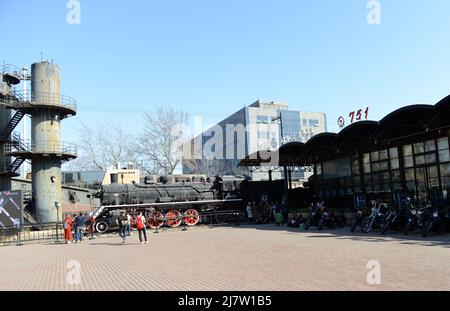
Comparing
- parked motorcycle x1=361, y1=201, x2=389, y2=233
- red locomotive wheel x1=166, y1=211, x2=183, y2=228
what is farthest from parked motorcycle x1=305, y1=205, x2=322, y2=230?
red locomotive wheel x1=166, y1=211, x2=183, y2=228

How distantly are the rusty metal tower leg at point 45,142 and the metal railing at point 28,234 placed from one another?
28.0 ft

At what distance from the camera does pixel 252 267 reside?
1068 centimetres

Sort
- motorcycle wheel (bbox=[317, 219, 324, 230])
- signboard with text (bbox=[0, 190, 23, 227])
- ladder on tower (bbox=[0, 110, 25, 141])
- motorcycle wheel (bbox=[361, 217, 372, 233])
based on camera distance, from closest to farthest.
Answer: motorcycle wheel (bbox=[361, 217, 372, 233]) < motorcycle wheel (bbox=[317, 219, 324, 230]) < signboard with text (bbox=[0, 190, 23, 227]) < ladder on tower (bbox=[0, 110, 25, 141])

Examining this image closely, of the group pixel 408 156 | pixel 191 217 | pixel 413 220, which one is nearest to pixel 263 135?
pixel 191 217

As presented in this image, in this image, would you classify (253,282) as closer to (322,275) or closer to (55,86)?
(322,275)

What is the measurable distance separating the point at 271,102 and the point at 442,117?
92980 mm

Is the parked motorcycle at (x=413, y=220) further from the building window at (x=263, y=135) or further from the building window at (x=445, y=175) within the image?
the building window at (x=263, y=135)

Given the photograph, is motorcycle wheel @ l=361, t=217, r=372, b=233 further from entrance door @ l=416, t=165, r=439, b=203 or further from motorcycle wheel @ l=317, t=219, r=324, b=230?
entrance door @ l=416, t=165, r=439, b=203

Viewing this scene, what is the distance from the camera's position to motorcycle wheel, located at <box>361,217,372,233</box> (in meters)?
17.8

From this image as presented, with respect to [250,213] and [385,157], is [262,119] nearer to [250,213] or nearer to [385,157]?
[250,213]

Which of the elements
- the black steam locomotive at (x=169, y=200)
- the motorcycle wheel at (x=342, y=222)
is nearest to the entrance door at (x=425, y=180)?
the motorcycle wheel at (x=342, y=222)

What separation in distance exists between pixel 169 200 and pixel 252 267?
1900 centimetres

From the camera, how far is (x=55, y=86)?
1481 inches
